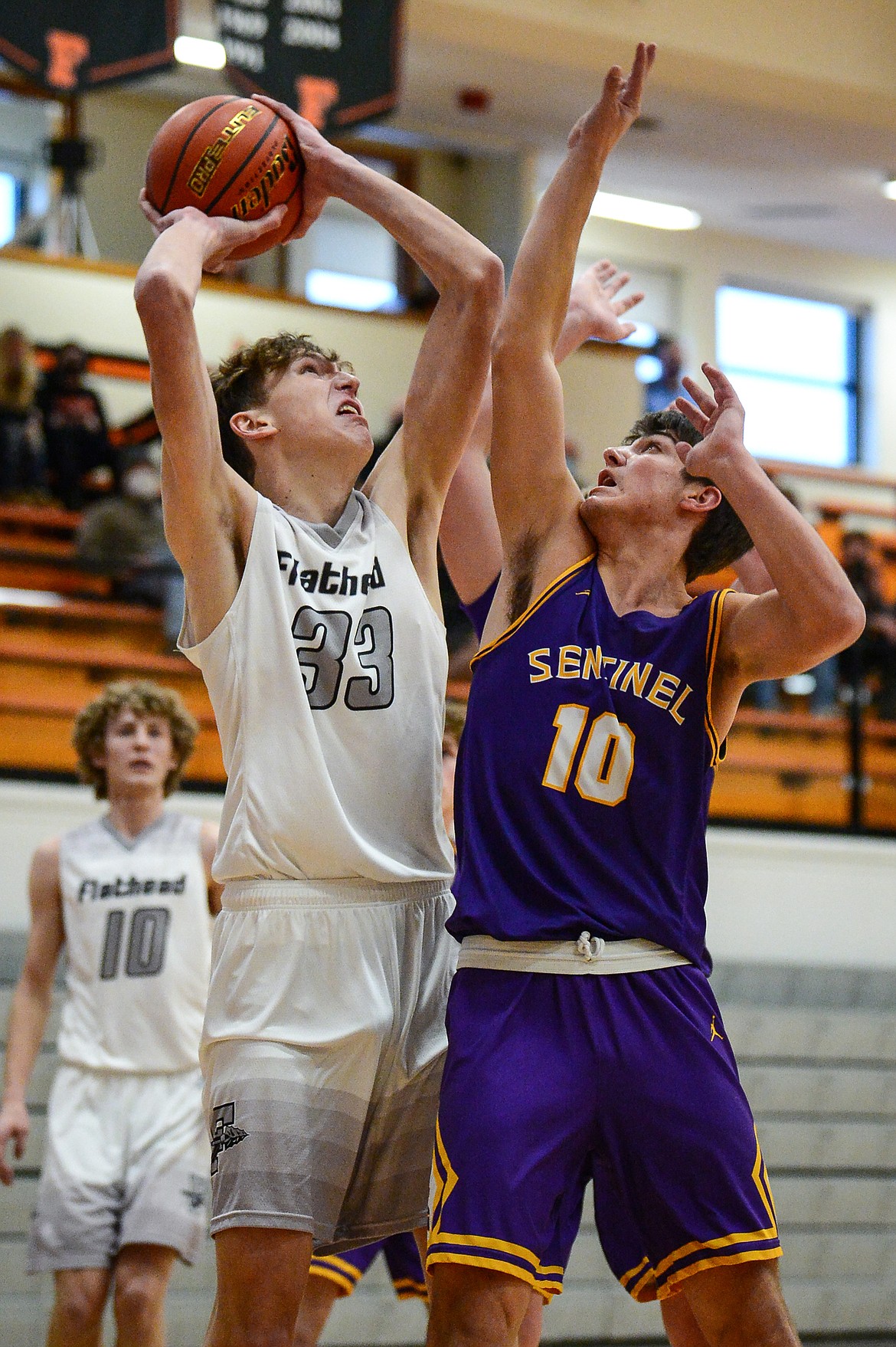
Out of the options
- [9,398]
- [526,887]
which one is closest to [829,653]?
[526,887]

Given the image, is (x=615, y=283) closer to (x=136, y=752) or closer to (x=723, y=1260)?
(x=723, y=1260)

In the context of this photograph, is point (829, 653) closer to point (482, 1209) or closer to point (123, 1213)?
point (482, 1209)

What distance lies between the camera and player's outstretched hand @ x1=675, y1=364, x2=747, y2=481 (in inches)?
103

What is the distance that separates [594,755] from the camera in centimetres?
253

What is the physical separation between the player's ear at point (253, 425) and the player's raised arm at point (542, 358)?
1.34ft

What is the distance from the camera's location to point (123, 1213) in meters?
4.16

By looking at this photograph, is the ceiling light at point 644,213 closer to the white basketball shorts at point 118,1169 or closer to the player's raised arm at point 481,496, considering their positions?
the white basketball shorts at point 118,1169

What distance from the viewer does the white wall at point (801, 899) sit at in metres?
7.64

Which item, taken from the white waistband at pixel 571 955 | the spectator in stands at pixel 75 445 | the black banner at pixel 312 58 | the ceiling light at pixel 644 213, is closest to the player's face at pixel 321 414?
the white waistband at pixel 571 955

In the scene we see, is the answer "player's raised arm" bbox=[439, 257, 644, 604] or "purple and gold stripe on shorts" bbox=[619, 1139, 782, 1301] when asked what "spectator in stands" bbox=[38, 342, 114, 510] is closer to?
"player's raised arm" bbox=[439, 257, 644, 604]

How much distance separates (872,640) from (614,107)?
6.38m

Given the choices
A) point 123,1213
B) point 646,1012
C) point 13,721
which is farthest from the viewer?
point 13,721

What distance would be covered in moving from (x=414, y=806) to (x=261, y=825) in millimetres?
274

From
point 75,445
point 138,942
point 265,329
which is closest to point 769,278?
point 265,329
